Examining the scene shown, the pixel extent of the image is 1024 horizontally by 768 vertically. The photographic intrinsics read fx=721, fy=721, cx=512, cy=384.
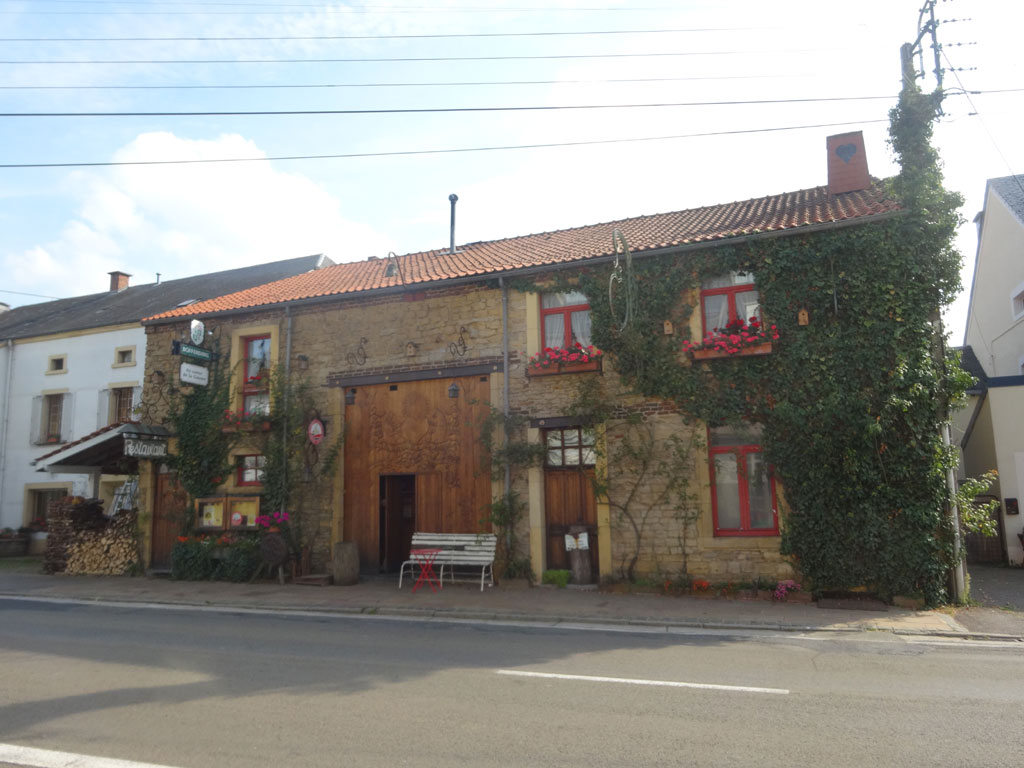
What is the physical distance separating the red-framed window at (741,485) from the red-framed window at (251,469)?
9314mm

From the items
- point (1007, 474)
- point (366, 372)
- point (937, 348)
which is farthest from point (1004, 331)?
point (366, 372)

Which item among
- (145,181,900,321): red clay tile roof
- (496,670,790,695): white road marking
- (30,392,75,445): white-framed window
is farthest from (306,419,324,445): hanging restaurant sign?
(30,392,75,445): white-framed window

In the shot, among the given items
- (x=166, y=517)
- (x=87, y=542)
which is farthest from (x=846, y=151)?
(x=87, y=542)

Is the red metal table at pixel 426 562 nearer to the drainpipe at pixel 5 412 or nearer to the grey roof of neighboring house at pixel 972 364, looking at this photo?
the grey roof of neighboring house at pixel 972 364

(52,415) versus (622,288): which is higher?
(622,288)

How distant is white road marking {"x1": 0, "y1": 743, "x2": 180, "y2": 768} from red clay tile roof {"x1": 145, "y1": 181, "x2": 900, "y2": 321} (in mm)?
10300

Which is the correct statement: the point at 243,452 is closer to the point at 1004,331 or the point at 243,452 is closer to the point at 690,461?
the point at 690,461

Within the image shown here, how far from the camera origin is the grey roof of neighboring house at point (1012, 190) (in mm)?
19453

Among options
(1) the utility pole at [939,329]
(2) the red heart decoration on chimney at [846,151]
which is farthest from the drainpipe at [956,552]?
(2) the red heart decoration on chimney at [846,151]

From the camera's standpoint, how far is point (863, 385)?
36.0ft

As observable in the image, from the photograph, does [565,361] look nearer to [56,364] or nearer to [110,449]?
[110,449]

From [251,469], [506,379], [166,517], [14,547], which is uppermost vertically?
[506,379]

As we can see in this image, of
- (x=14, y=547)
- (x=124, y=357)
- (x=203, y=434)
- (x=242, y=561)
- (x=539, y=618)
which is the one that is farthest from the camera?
(x=124, y=357)

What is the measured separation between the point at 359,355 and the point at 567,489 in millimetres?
5172
